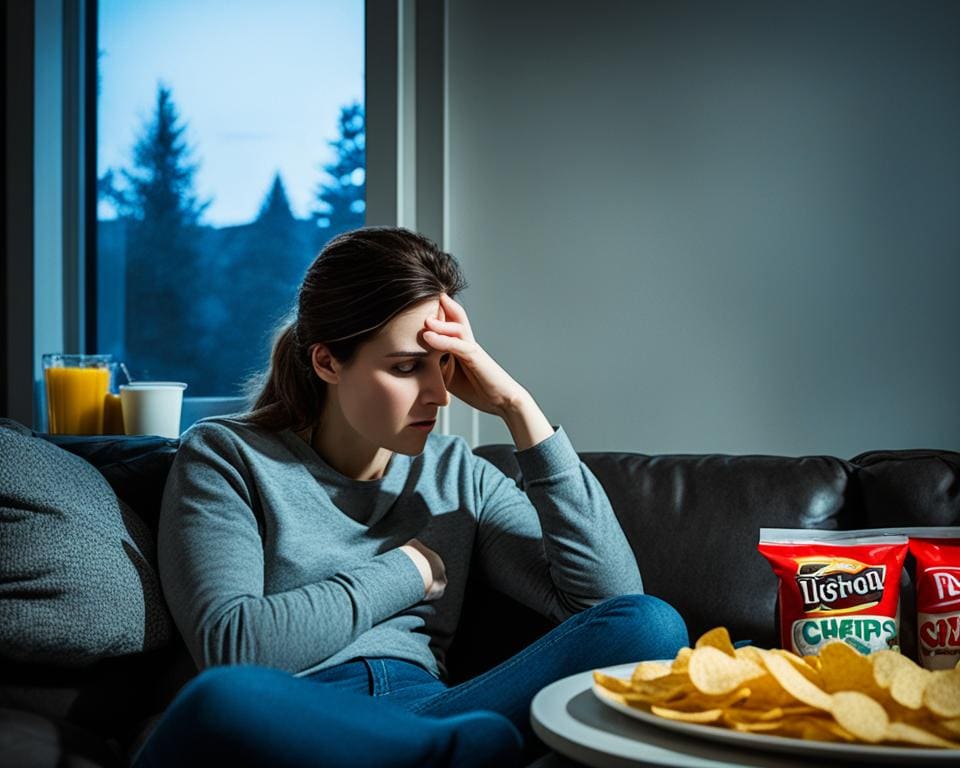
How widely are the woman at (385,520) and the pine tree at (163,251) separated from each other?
115 cm

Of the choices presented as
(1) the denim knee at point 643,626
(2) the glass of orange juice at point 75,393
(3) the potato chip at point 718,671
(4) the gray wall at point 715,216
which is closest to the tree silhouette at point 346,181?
(4) the gray wall at point 715,216

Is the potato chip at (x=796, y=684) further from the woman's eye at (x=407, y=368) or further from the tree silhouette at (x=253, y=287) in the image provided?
the tree silhouette at (x=253, y=287)

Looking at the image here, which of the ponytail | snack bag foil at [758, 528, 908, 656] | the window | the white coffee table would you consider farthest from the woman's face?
the window

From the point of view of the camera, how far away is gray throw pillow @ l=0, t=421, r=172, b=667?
1320 millimetres

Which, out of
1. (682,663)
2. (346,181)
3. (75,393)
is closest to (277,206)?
(346,181)

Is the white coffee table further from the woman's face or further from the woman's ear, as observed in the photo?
the woman's ear

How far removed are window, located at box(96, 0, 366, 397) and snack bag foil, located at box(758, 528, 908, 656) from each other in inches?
59.3

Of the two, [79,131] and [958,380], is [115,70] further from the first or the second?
[958,380]

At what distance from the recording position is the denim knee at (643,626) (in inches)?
50.4

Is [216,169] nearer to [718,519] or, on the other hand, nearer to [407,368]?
[407,368]

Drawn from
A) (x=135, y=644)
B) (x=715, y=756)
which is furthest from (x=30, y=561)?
(x=715, y=756)

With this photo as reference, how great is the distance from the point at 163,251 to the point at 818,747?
2360mm

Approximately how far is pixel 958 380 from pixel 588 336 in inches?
28.8

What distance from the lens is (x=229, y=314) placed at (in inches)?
106
